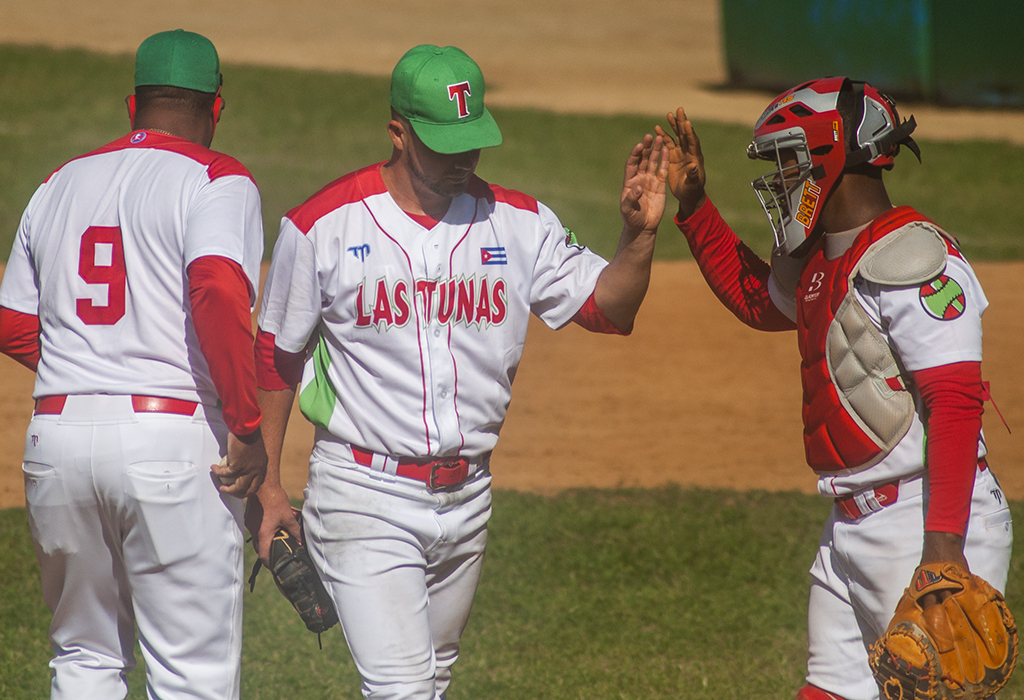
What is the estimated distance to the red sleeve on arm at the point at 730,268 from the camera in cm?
354

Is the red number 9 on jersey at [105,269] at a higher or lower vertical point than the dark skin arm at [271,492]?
higher

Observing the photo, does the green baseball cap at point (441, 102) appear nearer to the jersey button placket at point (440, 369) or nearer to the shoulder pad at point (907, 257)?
the jersey button placket at point (440, 369)

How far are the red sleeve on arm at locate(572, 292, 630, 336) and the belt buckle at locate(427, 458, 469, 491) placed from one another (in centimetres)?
59

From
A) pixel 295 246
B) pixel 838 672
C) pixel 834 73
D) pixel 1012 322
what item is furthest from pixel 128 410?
pixel 834 73

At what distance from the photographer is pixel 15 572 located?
5.36 metres

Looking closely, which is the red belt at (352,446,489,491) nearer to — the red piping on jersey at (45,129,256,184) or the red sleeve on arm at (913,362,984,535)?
the red piping on jersey at (45,129,256,184)

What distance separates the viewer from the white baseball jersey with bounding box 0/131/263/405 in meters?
2.97

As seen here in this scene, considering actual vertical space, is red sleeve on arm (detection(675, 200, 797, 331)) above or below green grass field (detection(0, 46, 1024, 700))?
above

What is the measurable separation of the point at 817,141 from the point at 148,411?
195 cm

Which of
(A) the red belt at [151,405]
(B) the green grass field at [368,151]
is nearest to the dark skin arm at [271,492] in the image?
(A) the red belt at [151,405]

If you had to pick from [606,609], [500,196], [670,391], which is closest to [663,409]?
[670,391]

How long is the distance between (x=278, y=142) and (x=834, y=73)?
9.83m

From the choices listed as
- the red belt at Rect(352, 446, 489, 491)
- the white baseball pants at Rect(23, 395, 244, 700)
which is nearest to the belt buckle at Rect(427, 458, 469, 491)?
the red belt at Rect(352, 446, 489, 491)

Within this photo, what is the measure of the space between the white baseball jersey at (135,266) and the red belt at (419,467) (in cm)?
46
